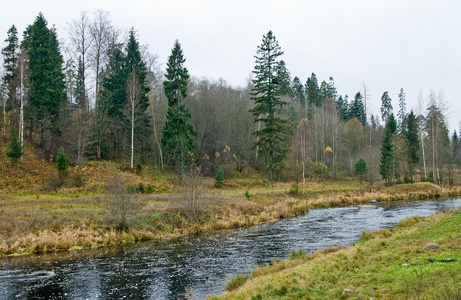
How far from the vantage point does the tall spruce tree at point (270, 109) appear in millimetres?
46938

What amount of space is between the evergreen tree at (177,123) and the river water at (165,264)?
19.4m

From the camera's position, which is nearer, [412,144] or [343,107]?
[412,144]

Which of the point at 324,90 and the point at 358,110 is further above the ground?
the point at 324,90

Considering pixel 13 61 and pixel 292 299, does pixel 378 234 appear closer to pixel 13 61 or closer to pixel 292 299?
pixel 292 299

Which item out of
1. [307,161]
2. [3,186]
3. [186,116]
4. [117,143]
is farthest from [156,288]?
[307,161]

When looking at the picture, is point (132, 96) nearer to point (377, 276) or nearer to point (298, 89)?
point (377, 276)

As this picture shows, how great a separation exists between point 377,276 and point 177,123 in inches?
1432

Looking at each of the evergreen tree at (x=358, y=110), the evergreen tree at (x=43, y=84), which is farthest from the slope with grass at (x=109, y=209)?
the evergreen tree at (x=358, y=110)

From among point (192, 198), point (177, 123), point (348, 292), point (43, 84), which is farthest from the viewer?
point (177, 123)

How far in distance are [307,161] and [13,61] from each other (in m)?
44.1

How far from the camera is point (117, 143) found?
151 ft

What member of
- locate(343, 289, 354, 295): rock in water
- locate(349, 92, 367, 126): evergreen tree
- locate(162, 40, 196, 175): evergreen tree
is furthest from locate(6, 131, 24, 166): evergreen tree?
locate(349, 92, 367, 126): evergreen tree

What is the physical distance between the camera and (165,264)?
51.5 ft

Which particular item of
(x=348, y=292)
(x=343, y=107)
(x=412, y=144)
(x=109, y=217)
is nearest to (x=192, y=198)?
(x=109, y=217)
